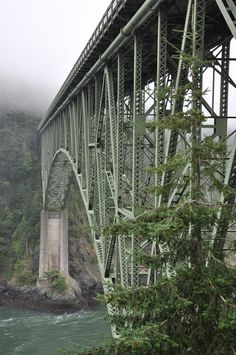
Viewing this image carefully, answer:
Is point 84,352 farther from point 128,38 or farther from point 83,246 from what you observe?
point 83,246

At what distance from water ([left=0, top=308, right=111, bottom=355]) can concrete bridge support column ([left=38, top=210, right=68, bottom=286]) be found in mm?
6038

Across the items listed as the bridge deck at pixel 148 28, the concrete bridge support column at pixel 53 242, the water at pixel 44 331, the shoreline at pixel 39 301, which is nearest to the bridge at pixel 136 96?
the bridge deck at pixel 148 28

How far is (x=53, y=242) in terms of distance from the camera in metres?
48.8

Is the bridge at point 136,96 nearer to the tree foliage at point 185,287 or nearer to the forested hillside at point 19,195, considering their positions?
the tree foliage at point 185,287

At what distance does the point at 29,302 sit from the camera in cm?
4466

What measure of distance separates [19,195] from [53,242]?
34.7ft

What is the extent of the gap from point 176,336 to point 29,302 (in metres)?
39.8

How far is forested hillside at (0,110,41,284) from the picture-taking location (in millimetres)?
50656

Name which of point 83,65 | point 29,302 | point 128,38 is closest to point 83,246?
point 29,302

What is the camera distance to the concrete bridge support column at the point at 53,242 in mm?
47625

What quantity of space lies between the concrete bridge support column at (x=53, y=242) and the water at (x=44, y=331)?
6.04 meters

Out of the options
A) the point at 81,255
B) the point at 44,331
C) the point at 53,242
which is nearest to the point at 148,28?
the point at 44,331

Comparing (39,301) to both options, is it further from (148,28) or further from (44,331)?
(148,28)

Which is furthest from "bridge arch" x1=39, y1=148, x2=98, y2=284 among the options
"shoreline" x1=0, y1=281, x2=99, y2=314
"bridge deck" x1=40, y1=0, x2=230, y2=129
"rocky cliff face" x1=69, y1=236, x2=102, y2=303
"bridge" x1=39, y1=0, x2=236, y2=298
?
"bridge deck" x1=40, y1=0, x2=230, y2=129
